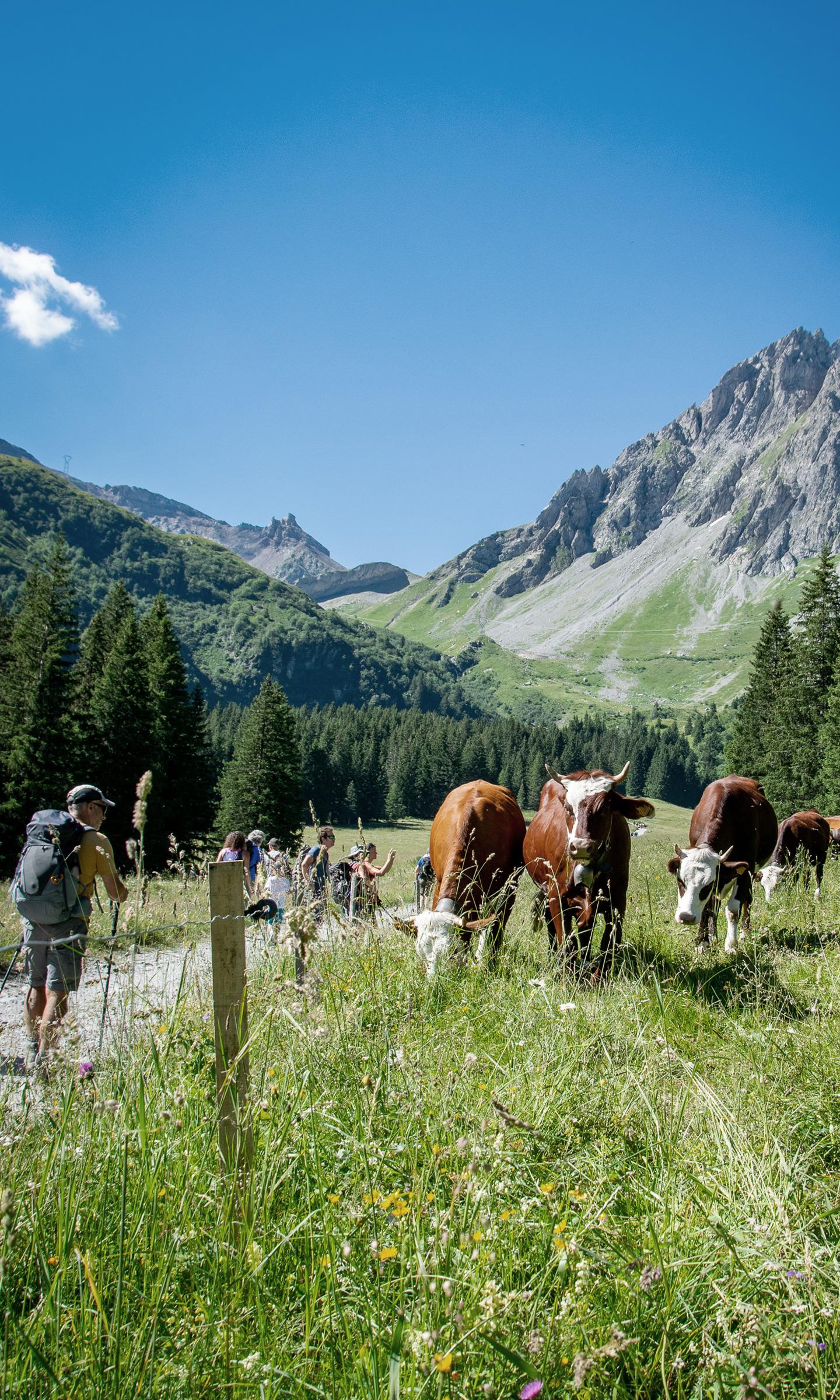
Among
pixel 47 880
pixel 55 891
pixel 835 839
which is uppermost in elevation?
pixel 47 880

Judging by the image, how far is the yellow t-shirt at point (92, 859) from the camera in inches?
241

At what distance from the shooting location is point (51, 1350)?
1932 millimetres

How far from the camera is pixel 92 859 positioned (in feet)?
20.3

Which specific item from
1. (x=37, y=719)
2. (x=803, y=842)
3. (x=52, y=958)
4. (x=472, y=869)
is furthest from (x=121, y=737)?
(x=52, y=958)

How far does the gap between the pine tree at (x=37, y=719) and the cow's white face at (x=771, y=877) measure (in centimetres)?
2856

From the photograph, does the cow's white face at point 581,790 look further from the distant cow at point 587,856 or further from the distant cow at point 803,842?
the distant cow at point 803,842

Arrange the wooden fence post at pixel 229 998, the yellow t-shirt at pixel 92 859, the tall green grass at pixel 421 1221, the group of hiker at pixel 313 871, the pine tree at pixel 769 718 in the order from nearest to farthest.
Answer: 1. the tall green grass at pixel 421 1221
2. the wooden fence post at pixel 229 998
3. the group of hiker at pixel 313 871
4. the yellow t-shirt at pixel 92 859
5. the pine tree at pixel 769 718

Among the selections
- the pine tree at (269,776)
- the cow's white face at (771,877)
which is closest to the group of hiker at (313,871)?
the cow's white face at (771,877)

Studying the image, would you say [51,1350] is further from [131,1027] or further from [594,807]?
[594,807]

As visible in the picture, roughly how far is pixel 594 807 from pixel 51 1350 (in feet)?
19.9

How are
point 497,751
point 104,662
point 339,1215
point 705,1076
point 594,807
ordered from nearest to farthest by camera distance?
point 339,1215
point 705,1076
point 594,807
point 104,662
point 497,751

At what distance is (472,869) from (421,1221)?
5.60m

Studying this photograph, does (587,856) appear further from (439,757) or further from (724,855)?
(439,757)

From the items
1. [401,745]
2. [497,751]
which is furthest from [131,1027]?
[497,751]
